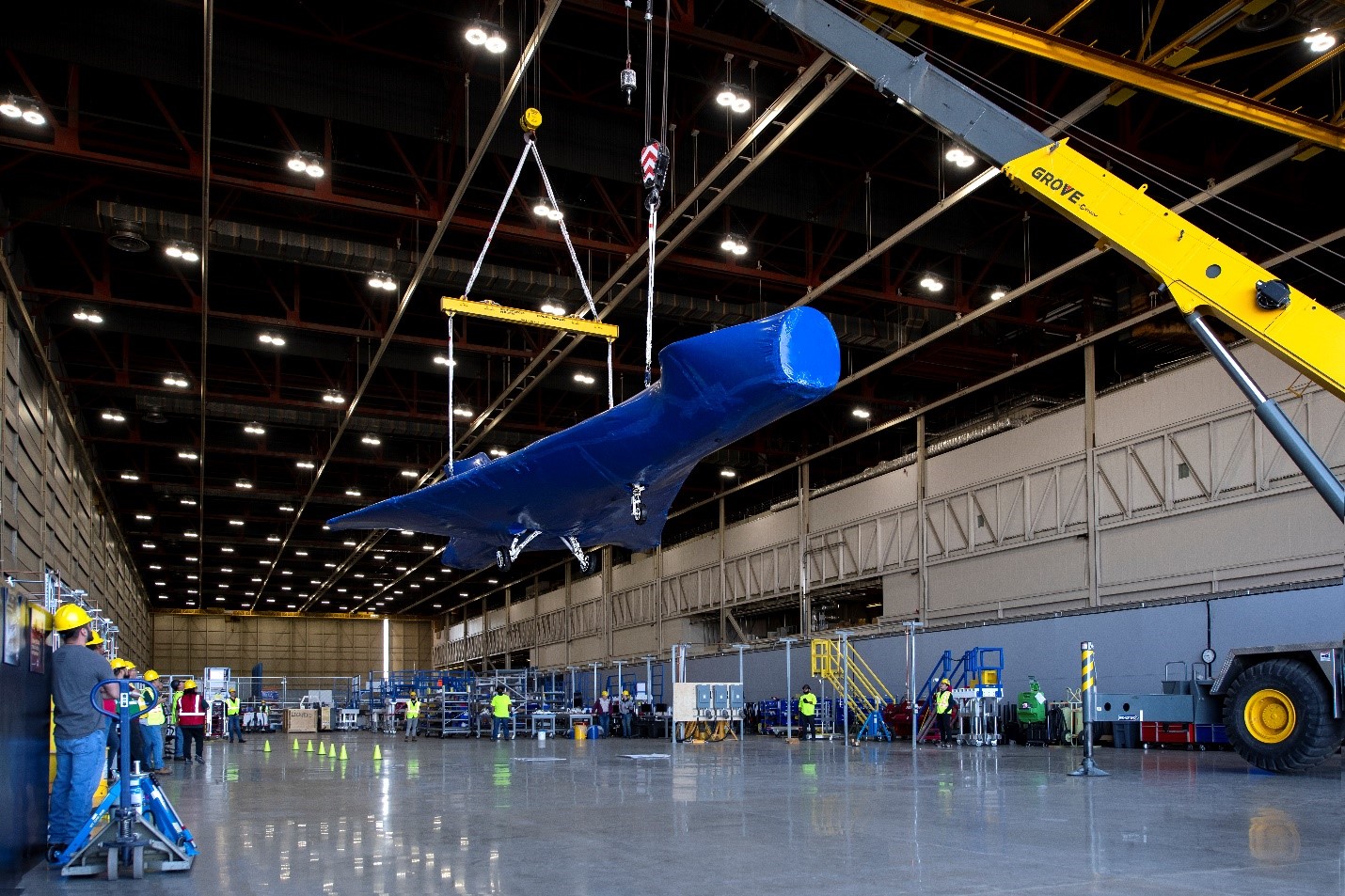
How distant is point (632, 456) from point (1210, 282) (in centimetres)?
642

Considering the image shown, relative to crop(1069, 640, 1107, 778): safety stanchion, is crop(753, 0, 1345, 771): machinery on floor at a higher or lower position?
higher

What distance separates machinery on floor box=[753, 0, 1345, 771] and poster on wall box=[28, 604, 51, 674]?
9.37 metres

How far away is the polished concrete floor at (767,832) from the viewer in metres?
5.96

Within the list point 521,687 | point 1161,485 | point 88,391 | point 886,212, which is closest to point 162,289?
point 88,391

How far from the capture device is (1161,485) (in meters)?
22.0

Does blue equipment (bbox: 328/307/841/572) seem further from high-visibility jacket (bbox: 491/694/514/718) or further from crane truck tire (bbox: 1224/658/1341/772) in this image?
high-visibility jacket (bbox: 491/694/514/718)

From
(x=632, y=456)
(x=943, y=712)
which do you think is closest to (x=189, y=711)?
(x=632, y=456)

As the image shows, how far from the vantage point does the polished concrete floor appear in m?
5.96

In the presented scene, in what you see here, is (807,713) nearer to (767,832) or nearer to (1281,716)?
(1281,716)

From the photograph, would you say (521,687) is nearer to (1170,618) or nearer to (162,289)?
(162,289)

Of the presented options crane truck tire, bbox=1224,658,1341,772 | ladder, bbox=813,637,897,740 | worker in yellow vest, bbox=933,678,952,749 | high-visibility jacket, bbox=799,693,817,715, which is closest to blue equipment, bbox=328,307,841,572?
crane truck tire, bbox=1224,658,1341,772

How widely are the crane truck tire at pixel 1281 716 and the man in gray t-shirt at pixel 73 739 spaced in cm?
1241

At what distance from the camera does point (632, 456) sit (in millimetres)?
9555

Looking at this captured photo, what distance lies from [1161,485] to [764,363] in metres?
17.3
